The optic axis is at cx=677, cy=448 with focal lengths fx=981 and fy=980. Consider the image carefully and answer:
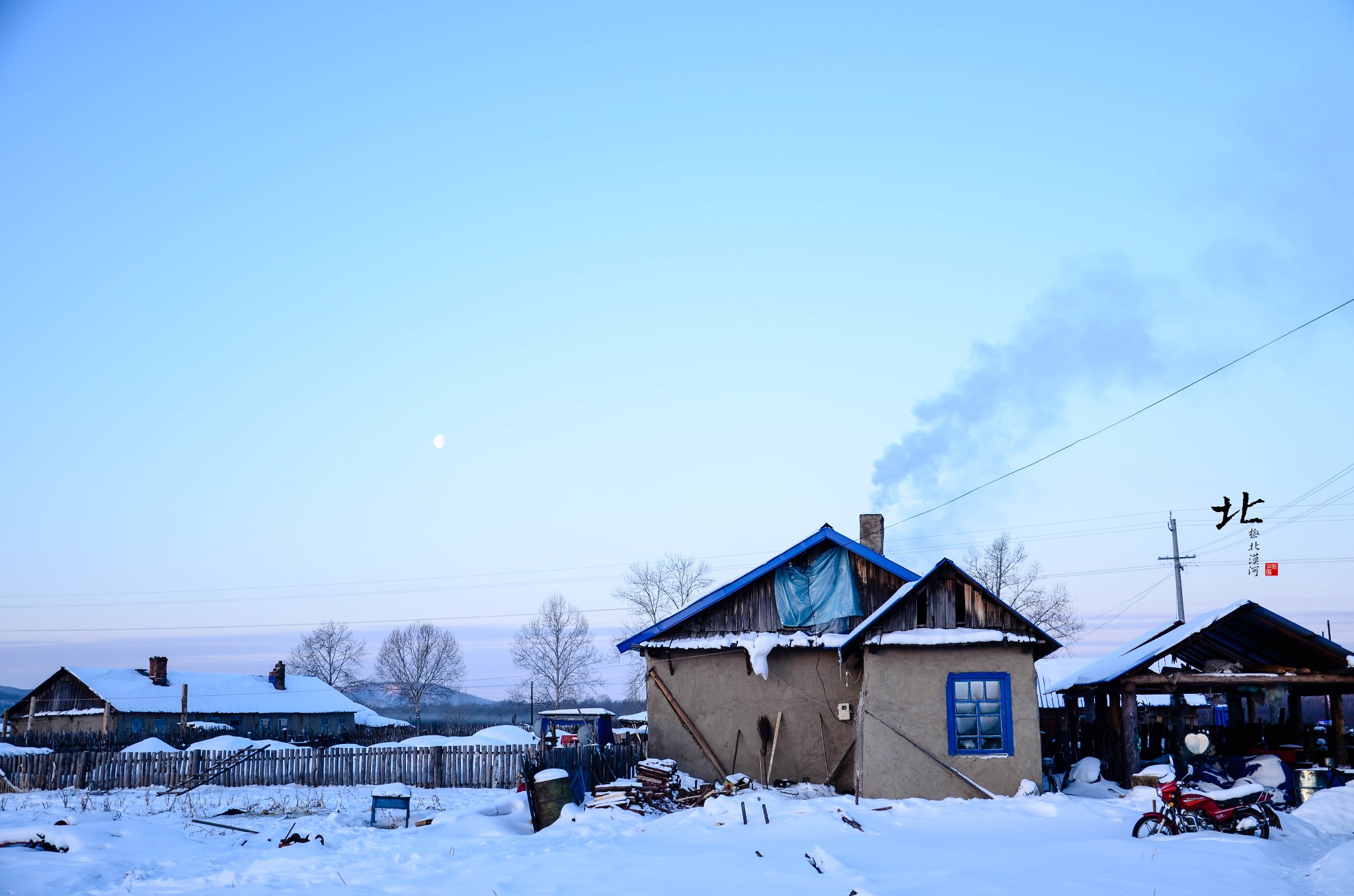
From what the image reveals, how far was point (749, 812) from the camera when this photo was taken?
50.6ft

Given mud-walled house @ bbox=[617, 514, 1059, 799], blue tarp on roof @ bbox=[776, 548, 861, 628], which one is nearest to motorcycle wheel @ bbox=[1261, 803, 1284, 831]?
mud-walled house @ bbox=[617, 514, 1059, 799]

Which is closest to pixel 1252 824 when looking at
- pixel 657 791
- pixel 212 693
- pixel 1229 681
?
pixel 1229 681

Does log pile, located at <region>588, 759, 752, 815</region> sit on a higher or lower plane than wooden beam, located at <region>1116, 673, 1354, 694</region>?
lower

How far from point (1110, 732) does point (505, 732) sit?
26973mm

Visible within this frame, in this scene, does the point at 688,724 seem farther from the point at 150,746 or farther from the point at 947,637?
the point at 150,746

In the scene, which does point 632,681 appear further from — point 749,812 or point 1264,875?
point 1264,875

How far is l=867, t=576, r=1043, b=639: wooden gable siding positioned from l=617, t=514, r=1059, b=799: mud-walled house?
0.02 meters

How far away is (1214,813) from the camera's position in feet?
41.7

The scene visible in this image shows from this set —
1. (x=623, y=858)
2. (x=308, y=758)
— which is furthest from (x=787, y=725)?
(x=308, y=758)

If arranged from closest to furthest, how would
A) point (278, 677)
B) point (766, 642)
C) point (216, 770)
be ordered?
point (766, 642) < point (216, 770) < point (278, 677)

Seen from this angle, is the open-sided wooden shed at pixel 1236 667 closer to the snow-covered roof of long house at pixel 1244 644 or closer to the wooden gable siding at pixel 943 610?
the snow-covered roof of long house at pixel 1244 644

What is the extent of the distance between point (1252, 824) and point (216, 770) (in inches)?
982

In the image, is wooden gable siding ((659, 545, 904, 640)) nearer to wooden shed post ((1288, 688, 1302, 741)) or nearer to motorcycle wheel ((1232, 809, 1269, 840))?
motorcycle wheel ((1232, 809, 1269, 840))

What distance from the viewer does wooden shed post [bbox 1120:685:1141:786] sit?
18797mm
